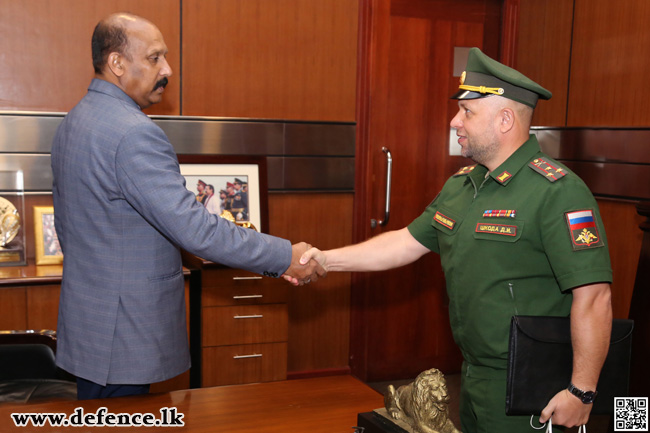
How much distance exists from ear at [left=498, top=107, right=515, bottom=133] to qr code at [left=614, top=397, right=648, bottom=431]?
35.7 inches

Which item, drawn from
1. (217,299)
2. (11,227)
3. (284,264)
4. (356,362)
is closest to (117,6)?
(11,227)

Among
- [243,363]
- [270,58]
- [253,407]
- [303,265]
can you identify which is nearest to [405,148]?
[270,58]

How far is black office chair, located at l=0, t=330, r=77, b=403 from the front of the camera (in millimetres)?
2656

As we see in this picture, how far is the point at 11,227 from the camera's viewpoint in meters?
3.43

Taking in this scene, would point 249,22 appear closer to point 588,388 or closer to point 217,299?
point 217,299

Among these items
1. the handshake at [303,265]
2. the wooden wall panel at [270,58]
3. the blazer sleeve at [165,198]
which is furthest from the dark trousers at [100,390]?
the wooden wall panel at [270,58]

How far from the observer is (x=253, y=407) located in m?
1.93

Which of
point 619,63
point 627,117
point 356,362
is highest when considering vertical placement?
point 619,63

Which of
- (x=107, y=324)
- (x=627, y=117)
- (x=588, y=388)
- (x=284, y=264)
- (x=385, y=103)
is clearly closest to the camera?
(x=588, y=388)

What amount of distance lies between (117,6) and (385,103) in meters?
1.72

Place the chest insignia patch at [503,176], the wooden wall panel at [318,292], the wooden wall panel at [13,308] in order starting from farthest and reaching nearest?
the wooden wall panel at [318,292]
the wooden wall panel at [13,308]
the chest insignia patch at [503,176]

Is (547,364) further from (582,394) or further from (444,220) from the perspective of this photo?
(444,220)

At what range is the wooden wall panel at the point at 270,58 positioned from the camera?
152 inches

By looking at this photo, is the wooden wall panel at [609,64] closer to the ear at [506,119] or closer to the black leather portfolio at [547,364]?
the ear at [506,119]
